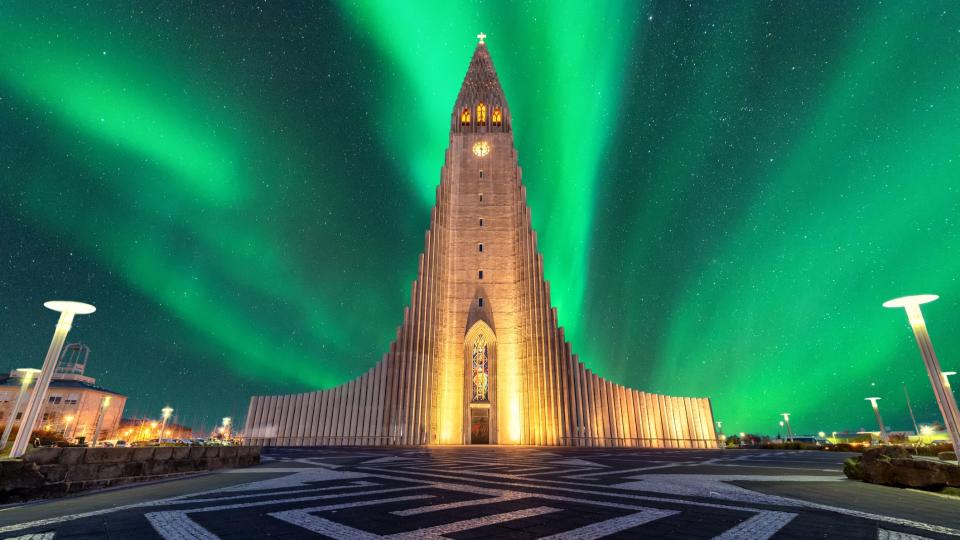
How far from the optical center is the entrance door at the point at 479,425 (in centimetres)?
3528

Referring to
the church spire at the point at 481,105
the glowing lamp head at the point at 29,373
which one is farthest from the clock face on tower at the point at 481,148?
the glowing lamp head at the point at 29,373

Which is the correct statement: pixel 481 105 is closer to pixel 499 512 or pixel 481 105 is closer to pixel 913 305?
pixel 913 305

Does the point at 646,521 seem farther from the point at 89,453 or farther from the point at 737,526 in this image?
the point at 89,453

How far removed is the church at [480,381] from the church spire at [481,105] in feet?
30.9

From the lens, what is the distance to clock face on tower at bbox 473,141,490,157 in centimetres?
4444

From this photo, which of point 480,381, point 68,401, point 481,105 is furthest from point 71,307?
point 68,401

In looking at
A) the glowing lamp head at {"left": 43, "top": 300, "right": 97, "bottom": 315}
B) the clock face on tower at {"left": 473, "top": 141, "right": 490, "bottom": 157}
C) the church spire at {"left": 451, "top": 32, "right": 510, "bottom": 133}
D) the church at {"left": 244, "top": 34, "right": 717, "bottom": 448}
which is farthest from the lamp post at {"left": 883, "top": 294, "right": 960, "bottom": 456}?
the church spire at {"left": 451, "top": 32, "right": 510, "bottom": 133}

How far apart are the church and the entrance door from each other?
0.09m

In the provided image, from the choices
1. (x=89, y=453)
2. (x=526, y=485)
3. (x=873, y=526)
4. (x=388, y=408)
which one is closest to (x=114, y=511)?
(x=89, y=453)

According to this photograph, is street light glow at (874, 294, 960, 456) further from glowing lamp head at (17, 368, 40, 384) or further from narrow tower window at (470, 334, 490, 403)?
glowing lamp head at (17, 368, 40, 384)

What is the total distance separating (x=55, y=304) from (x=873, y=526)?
1580 cm

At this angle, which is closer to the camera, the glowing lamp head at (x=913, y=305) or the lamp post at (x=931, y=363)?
the lamp post at (x=931, y=363)

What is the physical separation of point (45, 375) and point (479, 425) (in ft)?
101

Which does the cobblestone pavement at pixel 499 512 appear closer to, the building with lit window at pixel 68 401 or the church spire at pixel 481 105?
the church spire at pixel 481 105
